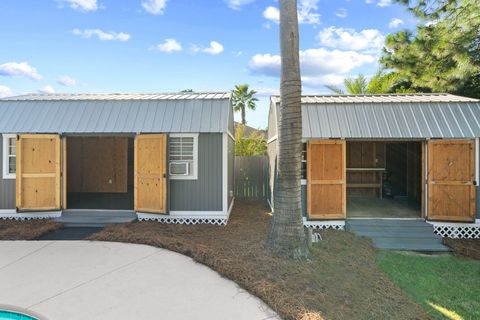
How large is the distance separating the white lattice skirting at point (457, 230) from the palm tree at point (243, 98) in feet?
67.2

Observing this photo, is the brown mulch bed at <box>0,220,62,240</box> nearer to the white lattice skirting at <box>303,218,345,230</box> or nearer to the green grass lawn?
the white lattice skirting at <box>303,218,345,230</box>

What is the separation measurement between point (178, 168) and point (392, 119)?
17.9 ft

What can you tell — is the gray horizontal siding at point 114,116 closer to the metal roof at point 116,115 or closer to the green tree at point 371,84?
the metal roof at point 116,115

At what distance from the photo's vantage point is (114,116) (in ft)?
26.2

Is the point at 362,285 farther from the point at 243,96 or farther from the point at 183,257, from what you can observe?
the point at 243,96

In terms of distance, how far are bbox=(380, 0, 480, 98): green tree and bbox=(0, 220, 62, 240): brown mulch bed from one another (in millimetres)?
Answer: 9927

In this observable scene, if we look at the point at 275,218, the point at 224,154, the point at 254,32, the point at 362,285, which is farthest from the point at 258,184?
the point at 362,285

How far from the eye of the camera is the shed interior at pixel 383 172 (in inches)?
415

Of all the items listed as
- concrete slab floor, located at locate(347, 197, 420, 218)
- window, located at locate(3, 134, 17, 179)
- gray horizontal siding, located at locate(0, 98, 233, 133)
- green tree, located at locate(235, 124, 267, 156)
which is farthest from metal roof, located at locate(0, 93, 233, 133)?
green tree, located at locate(235, 124, 267, 156)

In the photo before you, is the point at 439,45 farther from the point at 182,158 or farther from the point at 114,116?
the point at 114,116

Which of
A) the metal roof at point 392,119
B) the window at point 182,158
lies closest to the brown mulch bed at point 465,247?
the metal roof at point 392,119

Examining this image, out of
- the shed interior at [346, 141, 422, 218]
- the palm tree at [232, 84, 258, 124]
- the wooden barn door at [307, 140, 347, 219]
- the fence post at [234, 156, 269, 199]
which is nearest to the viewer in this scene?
the wooden barn door at [307, 140, 347, 219]

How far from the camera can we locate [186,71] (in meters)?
12.3

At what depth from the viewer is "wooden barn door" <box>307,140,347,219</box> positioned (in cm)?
741
